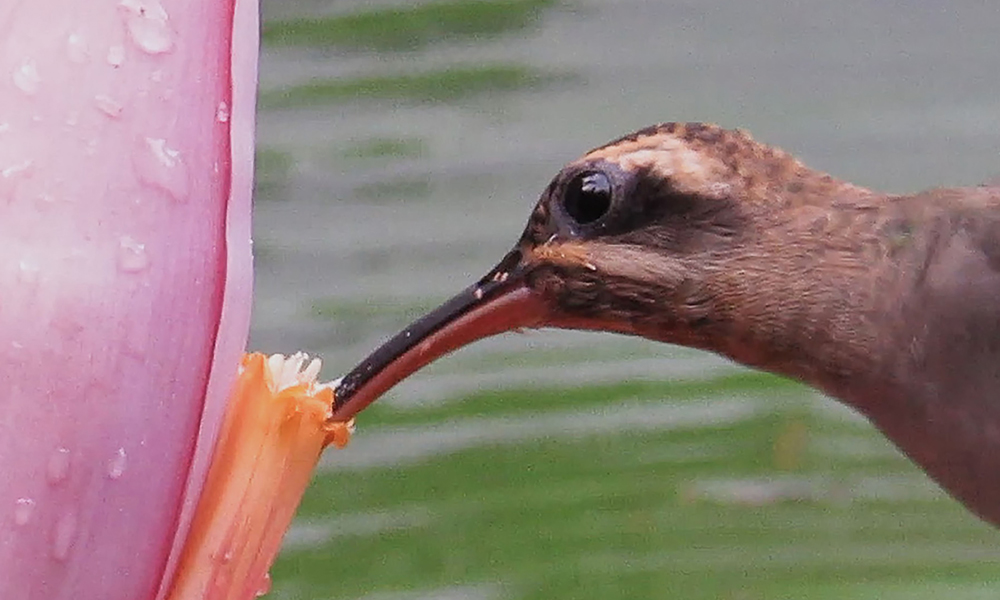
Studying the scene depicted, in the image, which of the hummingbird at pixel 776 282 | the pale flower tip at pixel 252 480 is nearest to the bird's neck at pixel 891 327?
the hummingbird at pixel 776 282

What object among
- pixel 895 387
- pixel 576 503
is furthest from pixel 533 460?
pixel 895 387

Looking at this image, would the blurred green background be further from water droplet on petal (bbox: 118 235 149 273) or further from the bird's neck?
water droplet on petal (bbox: 118 235 149 273)

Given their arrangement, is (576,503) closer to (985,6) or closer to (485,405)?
(485,405)

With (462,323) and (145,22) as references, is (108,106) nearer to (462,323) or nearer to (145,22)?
(145,22)

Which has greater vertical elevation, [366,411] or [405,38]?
[405,38]

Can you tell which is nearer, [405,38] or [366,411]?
[366,411]

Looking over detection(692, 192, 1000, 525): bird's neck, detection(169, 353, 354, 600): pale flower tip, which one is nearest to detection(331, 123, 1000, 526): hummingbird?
detection(692, 192, 1000, 525): bird's neck

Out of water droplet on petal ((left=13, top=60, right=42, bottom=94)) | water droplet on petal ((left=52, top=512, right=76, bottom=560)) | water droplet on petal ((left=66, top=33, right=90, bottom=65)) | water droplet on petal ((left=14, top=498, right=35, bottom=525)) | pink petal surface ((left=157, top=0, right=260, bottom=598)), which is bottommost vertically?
water droplet on petal ((left=52, top=512, right=76, bottom=560))
